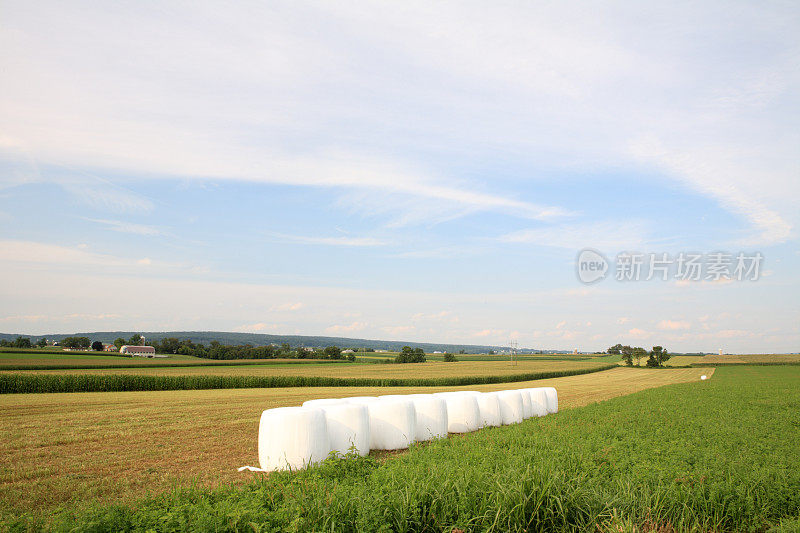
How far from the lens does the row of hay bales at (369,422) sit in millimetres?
11317

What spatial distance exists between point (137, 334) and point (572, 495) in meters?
131

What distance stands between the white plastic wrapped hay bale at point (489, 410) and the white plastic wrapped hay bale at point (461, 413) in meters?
0.69

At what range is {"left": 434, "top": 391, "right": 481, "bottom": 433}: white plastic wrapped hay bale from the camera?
17203 mm

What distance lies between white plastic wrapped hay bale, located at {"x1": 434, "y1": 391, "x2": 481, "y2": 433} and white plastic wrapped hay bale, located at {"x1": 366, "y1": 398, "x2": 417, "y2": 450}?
3.27m

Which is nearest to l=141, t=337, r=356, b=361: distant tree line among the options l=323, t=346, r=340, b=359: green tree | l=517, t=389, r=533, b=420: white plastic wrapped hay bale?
l=323, t=346, r=340, b=359: green tree

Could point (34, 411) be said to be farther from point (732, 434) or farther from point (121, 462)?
point (732, 434)

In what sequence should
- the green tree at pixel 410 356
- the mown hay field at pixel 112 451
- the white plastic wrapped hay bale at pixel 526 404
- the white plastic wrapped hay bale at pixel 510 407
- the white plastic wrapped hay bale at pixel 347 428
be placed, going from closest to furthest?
the mown hay field at pixel 112 451, the white plastic wrapped hay bale at pixel 347 428, the white plastic wrapped hay bale at pixel 510 407, the white plastic wrapped hay bale at pixel 526 404, the green tree at pixel 410 356

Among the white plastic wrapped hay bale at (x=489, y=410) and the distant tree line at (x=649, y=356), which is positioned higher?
the white plastic wrapped hay bale at (x=489, y=410)

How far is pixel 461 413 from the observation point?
17.3 metres

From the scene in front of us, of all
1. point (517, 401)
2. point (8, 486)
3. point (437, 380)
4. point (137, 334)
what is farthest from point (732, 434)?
point (137, 334)

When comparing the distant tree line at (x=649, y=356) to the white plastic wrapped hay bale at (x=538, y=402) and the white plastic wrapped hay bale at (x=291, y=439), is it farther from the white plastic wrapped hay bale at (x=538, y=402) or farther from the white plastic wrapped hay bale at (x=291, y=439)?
the white plastic wrapped hay bale at (x=291, y=439)

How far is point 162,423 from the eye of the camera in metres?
19.0

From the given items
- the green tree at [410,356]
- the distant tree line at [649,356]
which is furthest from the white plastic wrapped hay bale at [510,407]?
the distant tree line at [649,356]

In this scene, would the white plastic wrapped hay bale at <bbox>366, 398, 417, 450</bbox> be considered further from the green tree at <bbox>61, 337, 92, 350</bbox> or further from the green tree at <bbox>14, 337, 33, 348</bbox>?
the green tree at <bbox>61, 337, 92, 350</bbox>
